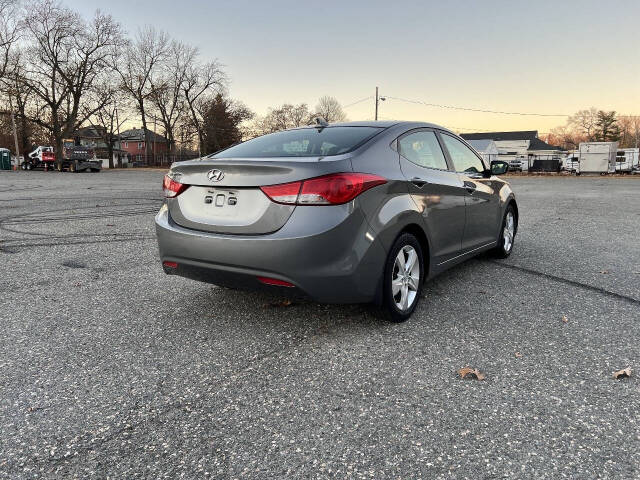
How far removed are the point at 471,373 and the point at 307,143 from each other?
2.10 meters

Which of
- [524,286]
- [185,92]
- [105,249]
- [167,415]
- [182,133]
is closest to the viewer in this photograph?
[167,415]

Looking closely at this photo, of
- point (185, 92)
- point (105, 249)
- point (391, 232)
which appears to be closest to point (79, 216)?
point (105, 249)

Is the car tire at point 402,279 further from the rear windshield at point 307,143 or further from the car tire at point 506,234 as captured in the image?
the car tire at point 506,234

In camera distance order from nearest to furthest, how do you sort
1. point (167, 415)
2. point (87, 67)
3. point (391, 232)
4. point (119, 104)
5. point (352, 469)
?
point (352, 469) → point (167, 415) → point (391, 232) → point (87, 67) → point (119, 104)

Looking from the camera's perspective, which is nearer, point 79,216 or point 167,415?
point 167,415

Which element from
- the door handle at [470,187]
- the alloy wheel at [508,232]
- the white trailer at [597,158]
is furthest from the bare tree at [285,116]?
the door handle at [470,187]

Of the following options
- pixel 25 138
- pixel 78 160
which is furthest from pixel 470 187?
pixel 25 138

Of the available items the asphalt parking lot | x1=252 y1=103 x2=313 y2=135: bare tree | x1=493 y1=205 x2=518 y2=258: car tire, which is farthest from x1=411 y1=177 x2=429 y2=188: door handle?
x1=252 y1=103 x2=313 y2=135: bare tree

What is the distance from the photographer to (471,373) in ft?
8.92

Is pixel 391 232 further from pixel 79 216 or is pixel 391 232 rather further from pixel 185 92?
pixel 185 92

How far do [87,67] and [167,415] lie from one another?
51.6 meters

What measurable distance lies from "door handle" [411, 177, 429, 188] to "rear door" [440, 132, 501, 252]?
2.97ft

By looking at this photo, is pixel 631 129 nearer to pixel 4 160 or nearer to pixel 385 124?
pixel 4 160

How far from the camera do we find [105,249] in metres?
6.07
